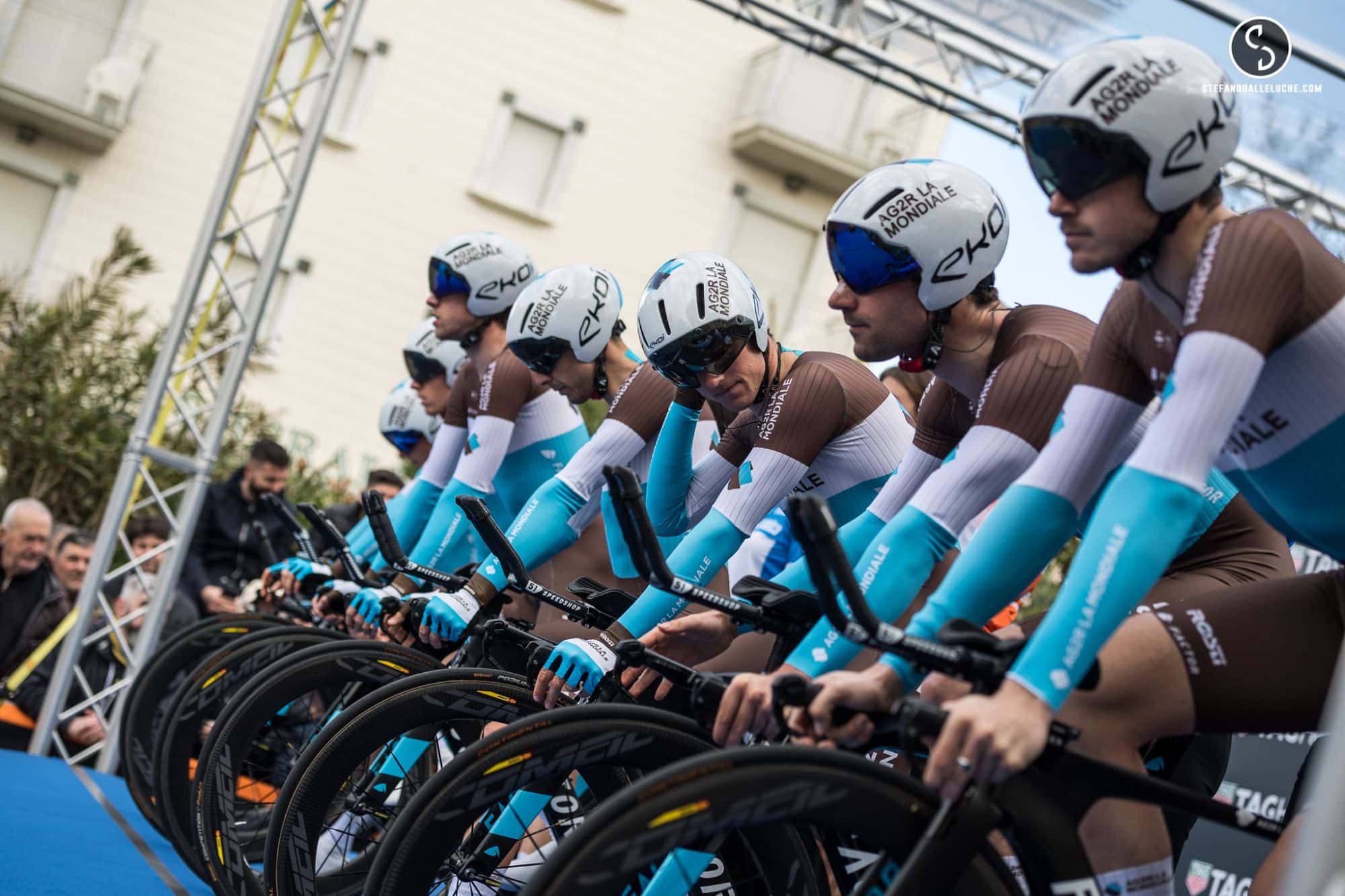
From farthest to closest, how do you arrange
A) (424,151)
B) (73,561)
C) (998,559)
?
1. (424,151)
2. (73,561)
3. (998,559)

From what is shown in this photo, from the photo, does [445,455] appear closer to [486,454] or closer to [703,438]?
[486,454]

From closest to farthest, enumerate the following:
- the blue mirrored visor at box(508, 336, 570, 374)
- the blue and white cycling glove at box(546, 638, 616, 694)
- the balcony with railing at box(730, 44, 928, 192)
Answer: the blue and white cycling glove at box(546, 638, 616, 694)
the blue mirrored visor at box(508, 336, 570, 374)
the balcony with railing at box(730, 44, 928, 192)

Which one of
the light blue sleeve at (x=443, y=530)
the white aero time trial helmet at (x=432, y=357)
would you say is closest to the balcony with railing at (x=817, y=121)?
the white aero time trial helmet at (x=432, y=357)

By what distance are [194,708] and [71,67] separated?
58.5 feet

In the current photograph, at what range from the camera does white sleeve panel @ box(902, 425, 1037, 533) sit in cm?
314

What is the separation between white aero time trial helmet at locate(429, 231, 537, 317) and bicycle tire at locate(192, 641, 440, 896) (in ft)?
8.45

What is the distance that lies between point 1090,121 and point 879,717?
1105 mm

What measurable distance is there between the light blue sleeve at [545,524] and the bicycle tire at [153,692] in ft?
5.56

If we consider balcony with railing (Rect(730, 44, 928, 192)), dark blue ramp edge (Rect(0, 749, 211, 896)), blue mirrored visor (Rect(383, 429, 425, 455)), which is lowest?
dark blue ramp edge (Rect(0, 749, 211, 896))

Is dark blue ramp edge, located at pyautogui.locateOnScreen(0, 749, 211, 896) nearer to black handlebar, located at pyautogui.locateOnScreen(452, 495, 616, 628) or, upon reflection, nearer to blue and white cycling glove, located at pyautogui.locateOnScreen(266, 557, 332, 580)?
blue and white cycling glove, located at pyautogui.locateOnScreen(266, 557, 332, 580)

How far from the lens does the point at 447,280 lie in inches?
266

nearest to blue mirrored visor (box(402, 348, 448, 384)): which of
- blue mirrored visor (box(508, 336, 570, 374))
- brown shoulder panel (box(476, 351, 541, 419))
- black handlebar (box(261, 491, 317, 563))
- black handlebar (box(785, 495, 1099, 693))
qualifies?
black handlebar (box(261, 491, 317, 563))

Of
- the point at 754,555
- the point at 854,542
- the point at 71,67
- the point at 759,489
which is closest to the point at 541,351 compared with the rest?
the point at 754,555

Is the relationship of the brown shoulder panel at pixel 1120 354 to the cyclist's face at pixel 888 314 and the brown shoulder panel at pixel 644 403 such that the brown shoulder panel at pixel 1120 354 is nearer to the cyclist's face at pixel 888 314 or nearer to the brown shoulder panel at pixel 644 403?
the cyclist's face at pixel 888 314
